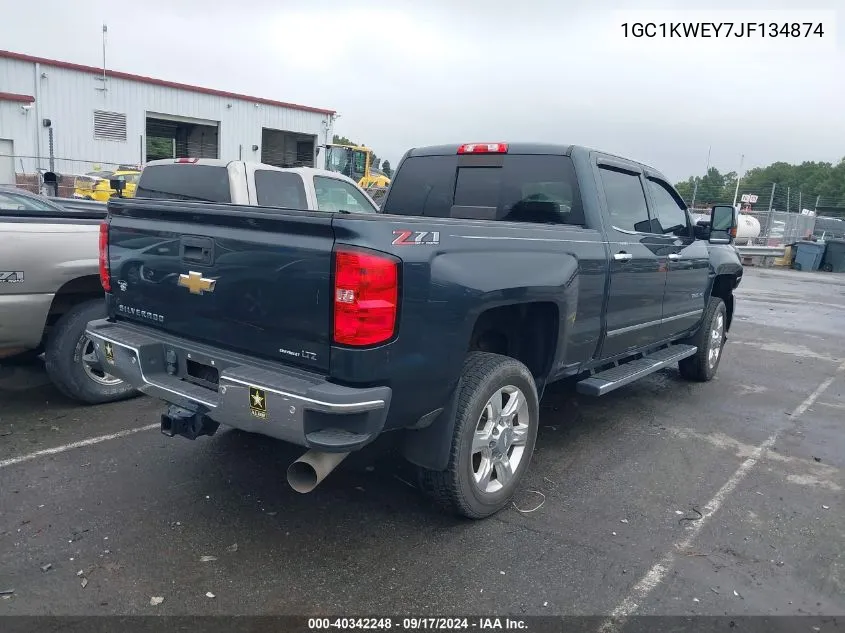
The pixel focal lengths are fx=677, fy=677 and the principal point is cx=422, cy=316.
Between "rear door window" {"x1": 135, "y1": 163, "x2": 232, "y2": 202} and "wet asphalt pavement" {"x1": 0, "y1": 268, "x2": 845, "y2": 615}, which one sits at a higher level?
"rear door window" {"x1": 135, "y1": 163, "x2": 232, "y2": 202}

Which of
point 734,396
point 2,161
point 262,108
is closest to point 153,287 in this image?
point 734,396

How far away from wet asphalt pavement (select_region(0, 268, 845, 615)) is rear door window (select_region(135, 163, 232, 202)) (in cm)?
258

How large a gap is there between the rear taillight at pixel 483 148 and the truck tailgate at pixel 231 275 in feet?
7.19

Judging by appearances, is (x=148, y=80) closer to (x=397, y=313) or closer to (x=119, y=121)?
(x=119, y=121)

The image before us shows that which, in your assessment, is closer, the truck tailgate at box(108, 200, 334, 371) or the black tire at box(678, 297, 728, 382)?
the truck tailgate at box(108, 200, 334, 371)

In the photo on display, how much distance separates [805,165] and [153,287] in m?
101

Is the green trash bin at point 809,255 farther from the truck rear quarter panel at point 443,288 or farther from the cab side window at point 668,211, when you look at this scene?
the truck rear quarter panel at point 443,288

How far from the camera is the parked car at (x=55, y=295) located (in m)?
4.66

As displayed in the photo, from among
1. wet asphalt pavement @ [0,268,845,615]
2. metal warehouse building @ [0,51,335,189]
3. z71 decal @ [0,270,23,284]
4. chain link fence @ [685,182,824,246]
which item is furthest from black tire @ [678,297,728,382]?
chain link fence @ [685,182,824,246]

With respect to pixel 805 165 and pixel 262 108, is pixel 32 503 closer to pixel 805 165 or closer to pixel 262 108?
pixel 262 108

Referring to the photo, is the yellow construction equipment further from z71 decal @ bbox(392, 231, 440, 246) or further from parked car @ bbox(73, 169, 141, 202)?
z71 decal @ bbox(392, 231, 440, 246)

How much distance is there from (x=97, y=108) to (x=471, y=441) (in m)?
26.9

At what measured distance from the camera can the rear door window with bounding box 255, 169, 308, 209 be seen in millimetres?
7309

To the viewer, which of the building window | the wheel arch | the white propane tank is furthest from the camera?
the white propane tank
